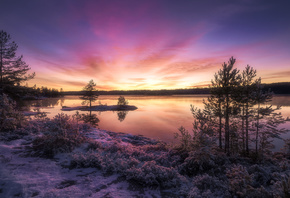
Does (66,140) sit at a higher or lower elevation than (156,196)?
higher

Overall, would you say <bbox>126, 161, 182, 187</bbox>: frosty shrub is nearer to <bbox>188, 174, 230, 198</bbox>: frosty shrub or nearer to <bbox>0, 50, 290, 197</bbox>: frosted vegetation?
<bbox>0, 50, 290, 197</bbox>: frosted vegetation

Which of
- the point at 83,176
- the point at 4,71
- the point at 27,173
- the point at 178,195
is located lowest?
the point at 178,195

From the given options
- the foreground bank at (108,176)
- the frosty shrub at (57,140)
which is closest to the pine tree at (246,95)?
the foreground bank at (108,176)

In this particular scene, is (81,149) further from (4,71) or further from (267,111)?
(4,71)

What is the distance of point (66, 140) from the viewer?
8953mm

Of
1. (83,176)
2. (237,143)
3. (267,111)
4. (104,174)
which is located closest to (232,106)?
(267,111)

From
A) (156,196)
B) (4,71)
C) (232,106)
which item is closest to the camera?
(156,196)

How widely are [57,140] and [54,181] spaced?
446cm

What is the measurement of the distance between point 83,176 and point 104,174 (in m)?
0.90

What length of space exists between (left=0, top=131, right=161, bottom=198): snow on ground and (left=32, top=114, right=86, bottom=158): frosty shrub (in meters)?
0.99

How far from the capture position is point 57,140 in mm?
8711

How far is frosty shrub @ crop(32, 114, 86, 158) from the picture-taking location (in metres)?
7.95

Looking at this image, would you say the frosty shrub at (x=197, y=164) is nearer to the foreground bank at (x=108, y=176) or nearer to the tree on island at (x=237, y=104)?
the foreground bank at (x=108, y=176)

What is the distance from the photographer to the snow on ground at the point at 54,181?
4.27 m
